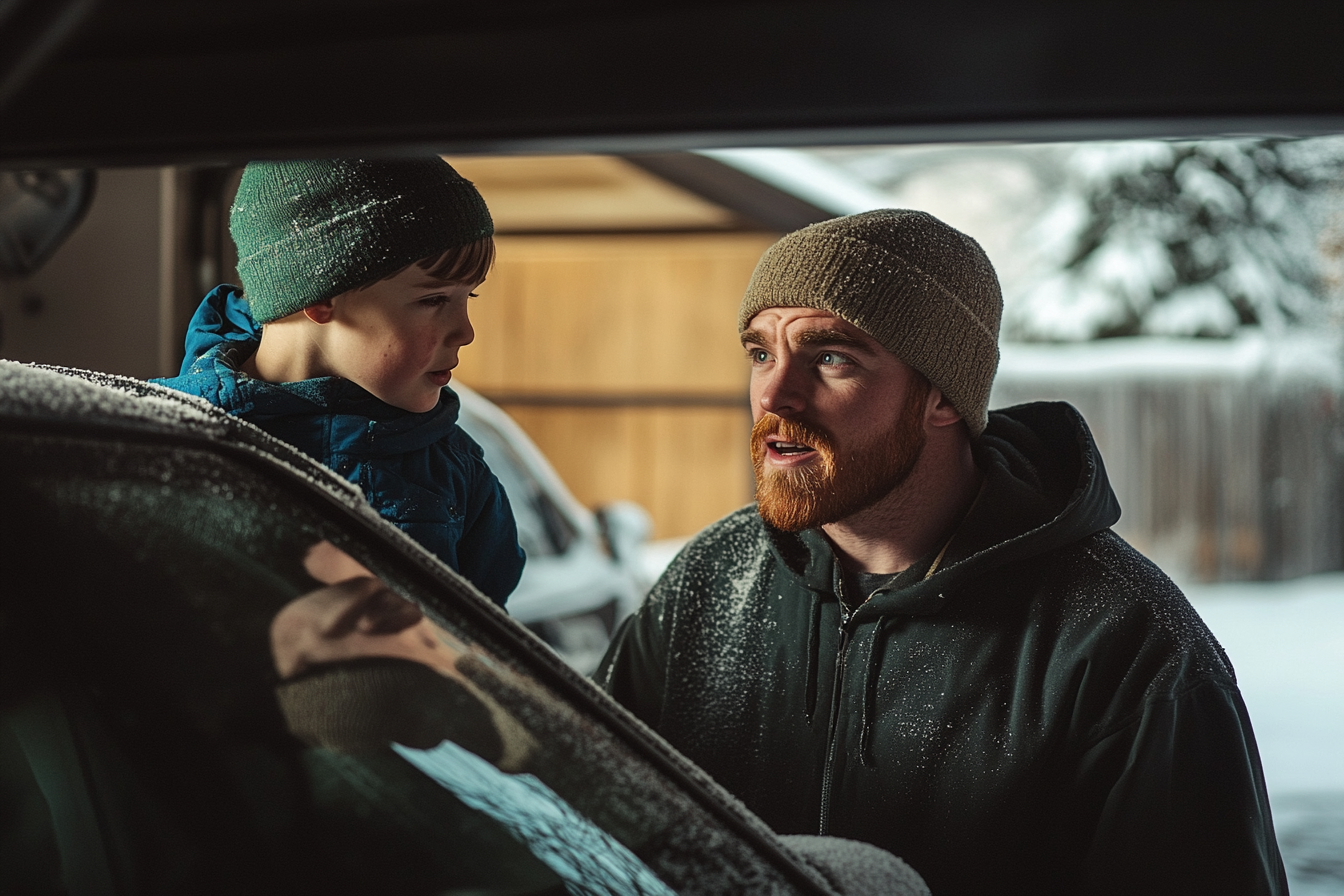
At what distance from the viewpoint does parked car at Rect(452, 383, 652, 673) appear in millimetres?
4898


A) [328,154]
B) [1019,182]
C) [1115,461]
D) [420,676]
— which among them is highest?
[1019,182]

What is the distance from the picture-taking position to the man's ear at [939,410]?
2086 millimetres

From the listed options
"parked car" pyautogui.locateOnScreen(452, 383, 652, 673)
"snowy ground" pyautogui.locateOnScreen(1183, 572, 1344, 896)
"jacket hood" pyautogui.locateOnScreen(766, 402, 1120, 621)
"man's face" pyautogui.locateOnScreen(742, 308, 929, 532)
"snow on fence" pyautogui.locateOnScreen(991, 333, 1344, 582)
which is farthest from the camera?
"snow on fence" pyautogui.locateOnScreen(991, 333, 1344, 582)

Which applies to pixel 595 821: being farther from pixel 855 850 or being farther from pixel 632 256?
pixel 632 256

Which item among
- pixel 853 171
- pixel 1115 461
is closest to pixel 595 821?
pixel 1115 461

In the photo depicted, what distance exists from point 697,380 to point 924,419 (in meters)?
9.11

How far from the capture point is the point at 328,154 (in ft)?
2.97

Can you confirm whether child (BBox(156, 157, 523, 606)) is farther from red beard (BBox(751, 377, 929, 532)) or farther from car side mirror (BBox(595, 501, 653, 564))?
car side mirror (BBox(595, 501, 653, 564))

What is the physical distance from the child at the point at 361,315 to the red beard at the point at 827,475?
572 mm

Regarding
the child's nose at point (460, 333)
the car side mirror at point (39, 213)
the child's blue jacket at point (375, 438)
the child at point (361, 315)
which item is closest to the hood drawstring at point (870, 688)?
the child's blue jacket at point (375, 438)

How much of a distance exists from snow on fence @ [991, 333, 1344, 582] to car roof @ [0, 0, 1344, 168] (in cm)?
1333

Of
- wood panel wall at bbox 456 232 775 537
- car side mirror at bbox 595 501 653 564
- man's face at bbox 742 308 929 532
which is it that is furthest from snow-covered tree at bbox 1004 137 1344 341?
man's face at bbox 742 308 929 532

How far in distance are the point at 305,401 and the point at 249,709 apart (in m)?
0.59

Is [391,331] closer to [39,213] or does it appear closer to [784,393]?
[784,393]
